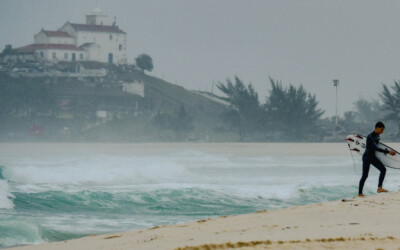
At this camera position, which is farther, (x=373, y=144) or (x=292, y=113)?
(x=292, y=113)

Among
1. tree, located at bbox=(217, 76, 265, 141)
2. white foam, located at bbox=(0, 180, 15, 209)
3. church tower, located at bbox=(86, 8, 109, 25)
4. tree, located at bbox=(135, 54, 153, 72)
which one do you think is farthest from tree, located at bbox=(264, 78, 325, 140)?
white foam, located at bbox=(0, 180, 15, 209)

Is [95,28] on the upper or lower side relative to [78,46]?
upper

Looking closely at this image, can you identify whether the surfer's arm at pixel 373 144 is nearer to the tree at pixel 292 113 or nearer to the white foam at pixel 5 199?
the white foam at pixel 5 199

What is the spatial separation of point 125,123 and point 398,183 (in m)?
93.6

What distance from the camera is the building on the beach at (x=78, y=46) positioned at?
5374 inches

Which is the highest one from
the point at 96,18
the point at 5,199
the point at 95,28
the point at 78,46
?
the point at 96,18

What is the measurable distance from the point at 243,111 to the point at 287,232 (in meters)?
102

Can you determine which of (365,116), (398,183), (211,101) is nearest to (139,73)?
(211,101)

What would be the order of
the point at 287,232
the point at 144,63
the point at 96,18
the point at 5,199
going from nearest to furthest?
the point at 287,232, the point at 5,199, the point at 144,63, the point at 96,18

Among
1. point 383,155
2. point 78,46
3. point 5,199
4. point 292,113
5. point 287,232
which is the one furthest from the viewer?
point 78,46

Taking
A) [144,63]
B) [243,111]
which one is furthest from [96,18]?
[243,111]

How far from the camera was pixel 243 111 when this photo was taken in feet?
368

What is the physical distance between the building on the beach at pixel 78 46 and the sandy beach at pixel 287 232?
125614 mm

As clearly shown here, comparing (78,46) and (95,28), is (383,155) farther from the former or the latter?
(95,28)
